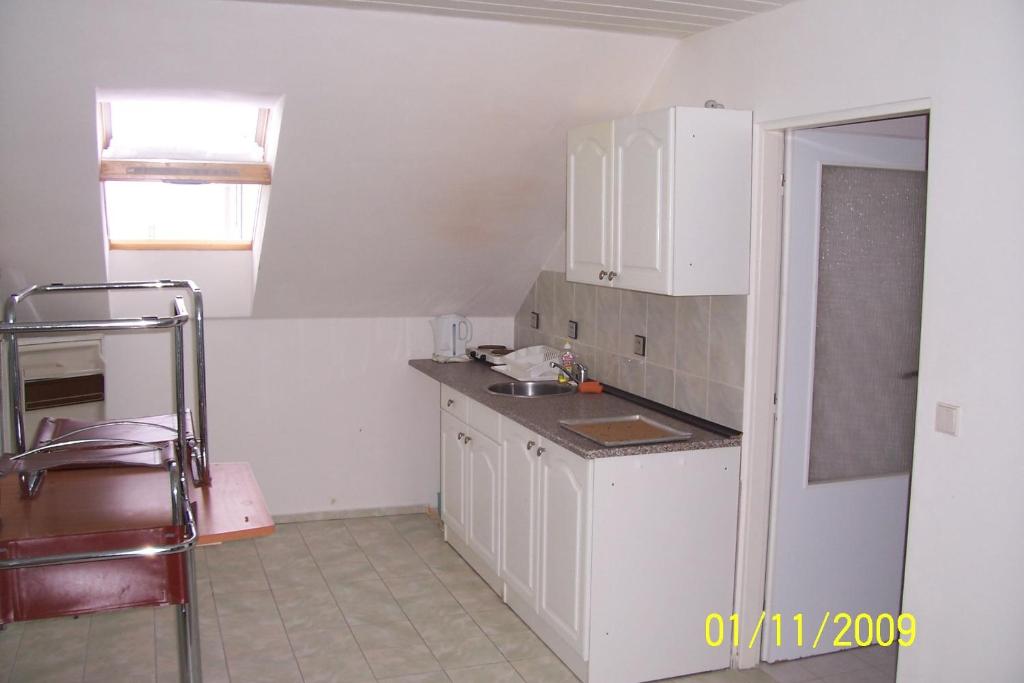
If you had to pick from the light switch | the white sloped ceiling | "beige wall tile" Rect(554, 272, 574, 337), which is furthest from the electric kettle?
the light switch

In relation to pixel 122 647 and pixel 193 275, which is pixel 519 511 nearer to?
pixel 122 647

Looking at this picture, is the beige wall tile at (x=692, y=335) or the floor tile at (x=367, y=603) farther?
the floor tile at (x=367, y=603)

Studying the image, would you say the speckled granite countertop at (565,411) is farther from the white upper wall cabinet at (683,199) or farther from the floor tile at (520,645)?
the floor tile at (520,645)

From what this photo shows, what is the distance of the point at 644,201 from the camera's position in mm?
3092

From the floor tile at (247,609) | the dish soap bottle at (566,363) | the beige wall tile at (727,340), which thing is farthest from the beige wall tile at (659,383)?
the floor tile at (247,609)

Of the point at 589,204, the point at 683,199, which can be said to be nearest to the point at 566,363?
the point at 589,204

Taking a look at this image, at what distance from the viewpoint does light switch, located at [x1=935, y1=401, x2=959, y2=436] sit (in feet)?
7.60

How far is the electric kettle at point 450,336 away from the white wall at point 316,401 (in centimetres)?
14

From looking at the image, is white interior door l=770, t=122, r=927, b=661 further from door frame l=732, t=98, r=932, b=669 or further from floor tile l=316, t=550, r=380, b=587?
floor tile l=316, t=550, r=380, b=587

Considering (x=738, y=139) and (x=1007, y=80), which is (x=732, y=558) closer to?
(x=738, y=139)

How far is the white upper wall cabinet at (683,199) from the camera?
297 centimetres

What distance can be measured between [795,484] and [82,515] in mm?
2307

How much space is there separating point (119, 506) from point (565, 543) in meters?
1.56

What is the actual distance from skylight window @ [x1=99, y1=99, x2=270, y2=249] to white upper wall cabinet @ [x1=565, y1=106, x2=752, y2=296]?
159 centimetres
